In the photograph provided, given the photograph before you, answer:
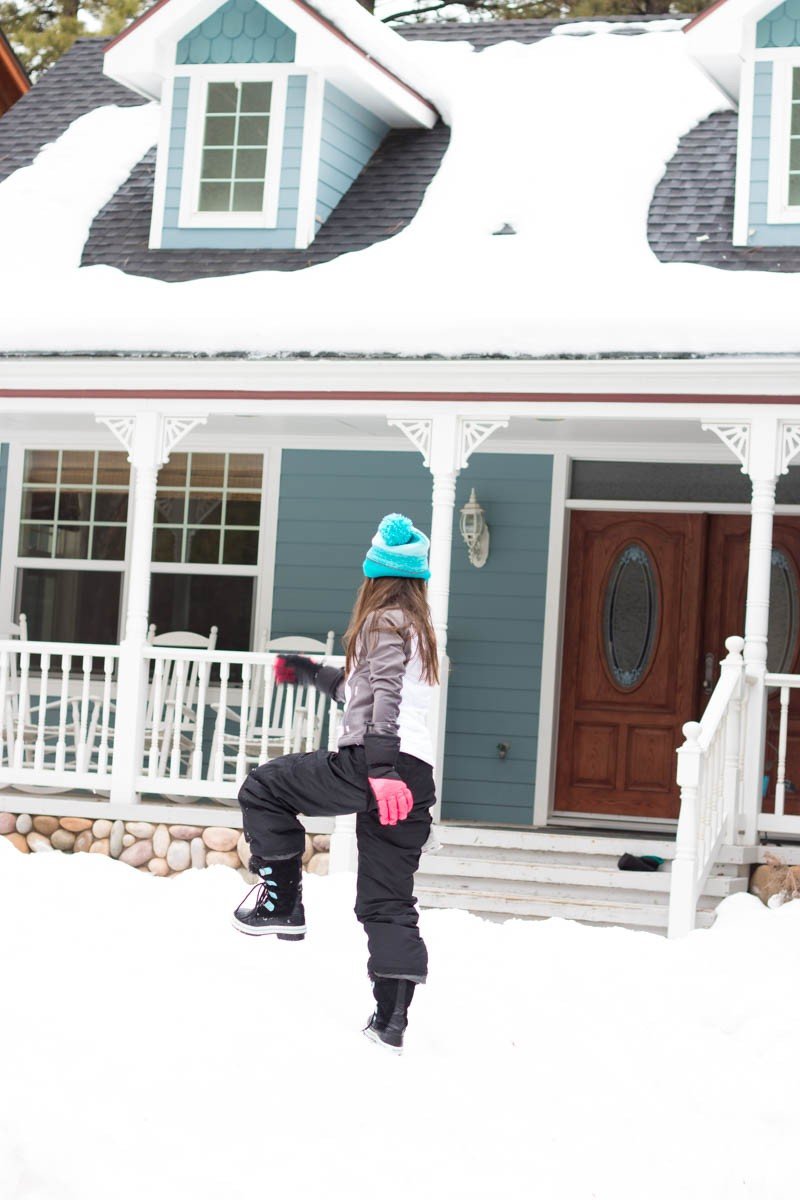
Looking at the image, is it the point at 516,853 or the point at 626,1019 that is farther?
the point at 516,853

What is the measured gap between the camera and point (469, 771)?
36.8 feet

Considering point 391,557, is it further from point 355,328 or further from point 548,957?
point 355,328

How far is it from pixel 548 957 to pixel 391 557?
254 centimetres

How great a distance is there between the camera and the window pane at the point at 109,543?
39.7 ft

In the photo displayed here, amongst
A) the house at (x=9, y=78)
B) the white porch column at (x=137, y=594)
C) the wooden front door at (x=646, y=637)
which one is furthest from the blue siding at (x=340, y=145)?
the house at (x=9, y=78)

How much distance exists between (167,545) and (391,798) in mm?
6881

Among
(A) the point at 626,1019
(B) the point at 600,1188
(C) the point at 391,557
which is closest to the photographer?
(B) the point at 600,1188

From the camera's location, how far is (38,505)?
484 inches

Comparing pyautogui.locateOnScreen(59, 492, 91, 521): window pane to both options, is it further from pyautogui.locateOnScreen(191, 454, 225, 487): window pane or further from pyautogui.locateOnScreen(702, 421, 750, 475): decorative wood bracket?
pyautogui.locateOnScreen(702, 421, 750, 475): decorative wood bracket

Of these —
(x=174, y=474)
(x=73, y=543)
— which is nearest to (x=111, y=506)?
(x=73, y=543)

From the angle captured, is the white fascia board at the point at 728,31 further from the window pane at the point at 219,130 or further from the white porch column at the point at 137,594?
the white porch column at the point at 137,594

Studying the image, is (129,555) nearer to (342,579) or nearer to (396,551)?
(342,579)

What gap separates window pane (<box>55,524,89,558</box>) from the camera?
1217 centimetres

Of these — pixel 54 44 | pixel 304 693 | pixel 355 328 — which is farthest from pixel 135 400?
pixel 54 44
